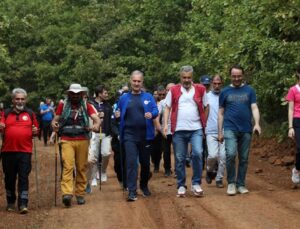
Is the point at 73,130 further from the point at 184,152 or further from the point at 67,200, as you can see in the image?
the point at 184,152

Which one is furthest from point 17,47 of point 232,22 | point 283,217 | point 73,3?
point 283,217

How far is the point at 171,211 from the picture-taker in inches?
377

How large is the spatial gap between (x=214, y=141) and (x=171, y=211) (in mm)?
2556

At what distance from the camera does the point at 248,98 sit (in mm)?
10742

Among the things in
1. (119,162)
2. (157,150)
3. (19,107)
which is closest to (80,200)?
(19,107)

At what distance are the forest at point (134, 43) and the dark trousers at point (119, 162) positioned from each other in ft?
12.6

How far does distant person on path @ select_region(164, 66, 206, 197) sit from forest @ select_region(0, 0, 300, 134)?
14.5 feet

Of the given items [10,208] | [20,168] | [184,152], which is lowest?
[10,208]

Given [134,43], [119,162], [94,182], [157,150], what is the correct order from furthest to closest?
1. [134,43]
2. [157,150]
3. [94,182]
4. [119,162]

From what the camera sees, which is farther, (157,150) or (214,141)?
(157,150)

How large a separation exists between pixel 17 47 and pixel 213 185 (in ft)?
94.2

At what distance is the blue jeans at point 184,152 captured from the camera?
1066cm

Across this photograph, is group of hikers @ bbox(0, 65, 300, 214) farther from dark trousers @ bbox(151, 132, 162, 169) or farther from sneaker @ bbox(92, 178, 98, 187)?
dark trousers @ bbox(151, 132, 162, 169)

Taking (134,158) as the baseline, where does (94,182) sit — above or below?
below
